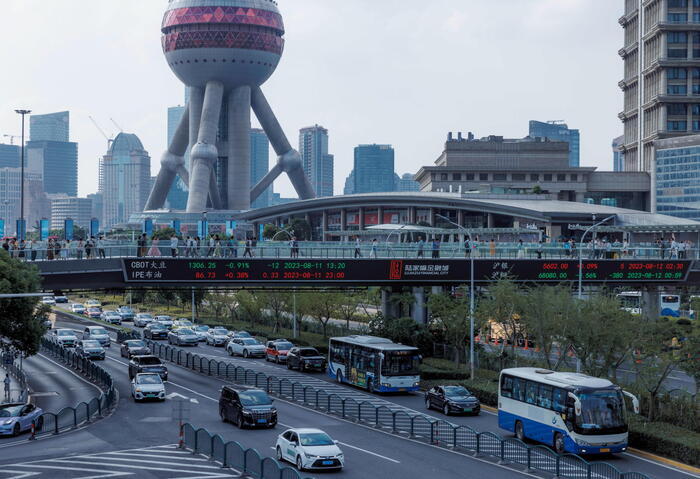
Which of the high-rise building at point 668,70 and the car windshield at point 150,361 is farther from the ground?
the high-rise building at point 668,70

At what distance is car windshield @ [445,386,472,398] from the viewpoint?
47.2 meters

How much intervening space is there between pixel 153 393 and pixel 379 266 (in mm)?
18145

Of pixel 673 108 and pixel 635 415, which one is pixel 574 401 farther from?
pixel 673 108

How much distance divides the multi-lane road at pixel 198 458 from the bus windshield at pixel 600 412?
138 centimetres

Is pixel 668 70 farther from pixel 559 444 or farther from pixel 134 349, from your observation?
pixel 559 444

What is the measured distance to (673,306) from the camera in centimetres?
9994

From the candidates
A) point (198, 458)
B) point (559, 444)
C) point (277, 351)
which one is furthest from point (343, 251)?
point (198, 458)

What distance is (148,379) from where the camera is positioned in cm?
5372

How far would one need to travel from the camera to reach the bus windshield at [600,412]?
36125 millimetres

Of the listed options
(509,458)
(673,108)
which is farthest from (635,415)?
(673,108)

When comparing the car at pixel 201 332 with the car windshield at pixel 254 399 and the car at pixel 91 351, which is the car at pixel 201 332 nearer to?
the car at pixel 91 351

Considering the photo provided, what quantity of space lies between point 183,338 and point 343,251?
28.7 m

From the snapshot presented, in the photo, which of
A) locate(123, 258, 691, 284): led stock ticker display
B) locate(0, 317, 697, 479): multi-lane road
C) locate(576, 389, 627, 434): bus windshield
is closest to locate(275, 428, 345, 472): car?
locate(0, 317, 697, 479): multi-lane road

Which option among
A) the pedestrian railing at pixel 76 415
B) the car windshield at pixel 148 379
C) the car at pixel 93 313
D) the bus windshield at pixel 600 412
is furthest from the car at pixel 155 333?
the bus windshield at pixel 600 412
